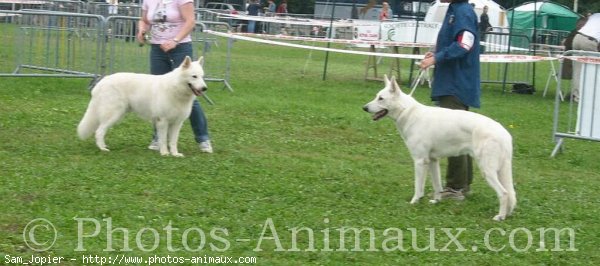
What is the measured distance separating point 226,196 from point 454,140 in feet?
5.89

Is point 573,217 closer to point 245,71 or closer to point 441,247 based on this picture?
point 441,247

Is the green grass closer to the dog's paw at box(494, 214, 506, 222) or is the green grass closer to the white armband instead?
the dog's paw at box(494, 214, 506, 222)

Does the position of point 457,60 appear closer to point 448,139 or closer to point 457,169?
point 448,139

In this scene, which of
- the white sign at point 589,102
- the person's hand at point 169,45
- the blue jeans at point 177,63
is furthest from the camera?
the white sign at point 589,102

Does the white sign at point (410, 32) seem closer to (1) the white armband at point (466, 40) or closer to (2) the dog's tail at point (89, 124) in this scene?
(2) the dog's tail at point (89, 124)

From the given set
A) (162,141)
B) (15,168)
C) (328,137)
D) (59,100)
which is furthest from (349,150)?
(59,100)

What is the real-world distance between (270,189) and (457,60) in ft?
5.99

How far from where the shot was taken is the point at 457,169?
7.89 metres

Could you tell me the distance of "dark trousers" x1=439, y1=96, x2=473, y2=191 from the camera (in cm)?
784

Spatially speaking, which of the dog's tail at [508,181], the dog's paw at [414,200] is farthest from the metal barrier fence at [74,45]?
the dog's tail at [508,181]

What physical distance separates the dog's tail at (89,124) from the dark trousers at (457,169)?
335cm

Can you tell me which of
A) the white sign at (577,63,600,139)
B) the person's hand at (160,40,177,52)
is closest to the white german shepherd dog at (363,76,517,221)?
the person's hand at (160,40,177,52)

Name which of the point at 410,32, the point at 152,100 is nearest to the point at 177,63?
the point at 152,100

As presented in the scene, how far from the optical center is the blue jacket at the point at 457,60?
7.58 meters
